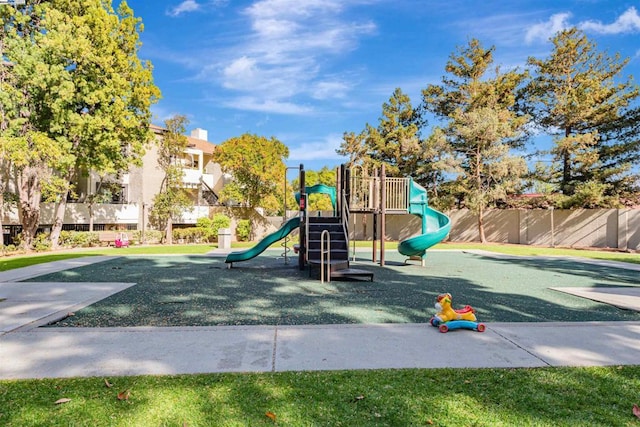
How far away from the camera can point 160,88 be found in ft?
71.7

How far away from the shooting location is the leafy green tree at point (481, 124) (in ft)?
81.5

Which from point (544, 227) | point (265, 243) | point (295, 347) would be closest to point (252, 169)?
point (265, 243)

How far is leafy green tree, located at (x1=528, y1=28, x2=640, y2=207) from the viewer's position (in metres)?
23.1

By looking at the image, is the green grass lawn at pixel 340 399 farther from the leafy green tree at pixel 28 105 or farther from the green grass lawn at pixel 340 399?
the leafy green tree at pixel 28 105

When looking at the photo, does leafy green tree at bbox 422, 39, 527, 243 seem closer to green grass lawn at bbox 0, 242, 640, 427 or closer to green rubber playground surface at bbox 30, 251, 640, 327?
green rubber playground surface at bbox 30, 251, 640, 327

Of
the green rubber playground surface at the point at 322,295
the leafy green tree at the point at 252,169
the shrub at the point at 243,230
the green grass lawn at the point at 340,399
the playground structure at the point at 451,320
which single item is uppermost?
the leafy green tree at the point at 252,169

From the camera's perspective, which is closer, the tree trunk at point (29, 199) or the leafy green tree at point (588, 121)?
the tree trunk at point (29, 199)

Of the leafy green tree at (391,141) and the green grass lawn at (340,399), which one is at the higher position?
the leafy green tree at (391,141)

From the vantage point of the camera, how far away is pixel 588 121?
24.3 meters

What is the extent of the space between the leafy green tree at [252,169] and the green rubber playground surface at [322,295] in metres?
15.9

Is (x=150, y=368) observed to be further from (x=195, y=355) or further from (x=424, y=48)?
(x=424, y=48)

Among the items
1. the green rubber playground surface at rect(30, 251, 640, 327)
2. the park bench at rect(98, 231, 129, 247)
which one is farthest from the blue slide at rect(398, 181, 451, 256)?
the park bench at rect(98, 231, 129, 247)

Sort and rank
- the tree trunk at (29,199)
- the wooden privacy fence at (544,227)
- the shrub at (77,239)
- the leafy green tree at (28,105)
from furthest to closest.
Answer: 1. the wooden privacy fence at (544,227)
2. the shrub at (77,239)
3. the tree trunk at (29,199)
4. the leafy green tree at (28,105)

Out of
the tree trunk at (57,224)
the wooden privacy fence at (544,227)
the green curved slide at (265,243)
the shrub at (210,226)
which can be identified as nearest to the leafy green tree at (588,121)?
the wooden privacy fence at (544,227)
